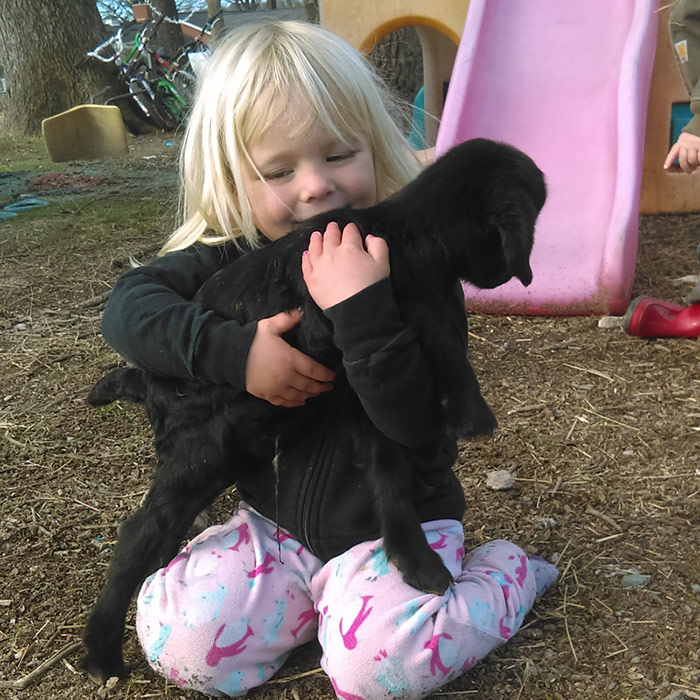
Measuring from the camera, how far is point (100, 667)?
1.86 m

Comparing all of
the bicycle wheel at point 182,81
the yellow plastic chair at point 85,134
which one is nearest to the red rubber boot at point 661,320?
the yellow plastic chair at point 85,134

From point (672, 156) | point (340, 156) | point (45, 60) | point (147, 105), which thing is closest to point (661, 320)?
point (672, 156)

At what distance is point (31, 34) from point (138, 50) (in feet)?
6.37

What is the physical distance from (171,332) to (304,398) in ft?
1.08

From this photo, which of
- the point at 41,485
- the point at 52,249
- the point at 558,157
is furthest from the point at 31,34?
the point at 41,485

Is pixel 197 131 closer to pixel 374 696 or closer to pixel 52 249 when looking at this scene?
pixel 374 696

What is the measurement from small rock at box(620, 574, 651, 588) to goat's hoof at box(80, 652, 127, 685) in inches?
50.1

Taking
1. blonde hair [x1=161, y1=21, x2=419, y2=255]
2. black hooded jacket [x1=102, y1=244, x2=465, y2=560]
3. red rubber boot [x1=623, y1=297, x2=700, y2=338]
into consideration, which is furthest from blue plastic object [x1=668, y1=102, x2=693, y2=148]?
black hooded jacket [x1=102, y1=244, x2=465, y2=560]

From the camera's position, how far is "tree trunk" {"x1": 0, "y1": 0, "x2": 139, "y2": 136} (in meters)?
11.8

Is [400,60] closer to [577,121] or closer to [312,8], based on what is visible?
[312,8]

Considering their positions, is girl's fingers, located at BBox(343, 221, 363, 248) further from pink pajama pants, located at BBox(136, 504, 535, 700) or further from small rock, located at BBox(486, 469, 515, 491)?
small rock, located at BBox(486, 469, 515, 491)

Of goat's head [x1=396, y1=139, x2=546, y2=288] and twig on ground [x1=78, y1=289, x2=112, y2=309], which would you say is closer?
goat's head [x1=396, y1=139, x2=546, y2=288]

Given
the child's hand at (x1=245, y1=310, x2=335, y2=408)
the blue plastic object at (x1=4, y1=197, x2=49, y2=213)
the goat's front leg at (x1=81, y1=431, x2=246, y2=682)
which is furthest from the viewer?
the blue plastic object at (x1=4, y1=197, x2=49, y2=213)

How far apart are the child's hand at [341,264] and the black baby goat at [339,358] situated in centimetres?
6
